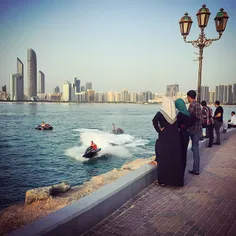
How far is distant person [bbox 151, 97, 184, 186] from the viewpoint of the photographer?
4.47 m

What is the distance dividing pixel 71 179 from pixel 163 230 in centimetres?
1456

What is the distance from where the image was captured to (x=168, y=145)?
4.55m

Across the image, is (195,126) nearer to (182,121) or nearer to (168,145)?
(182,121)

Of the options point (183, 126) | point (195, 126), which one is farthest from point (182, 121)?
point (195, 126)

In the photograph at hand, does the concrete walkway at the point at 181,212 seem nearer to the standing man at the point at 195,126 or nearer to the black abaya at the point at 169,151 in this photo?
the black abaya at the point at 169,151

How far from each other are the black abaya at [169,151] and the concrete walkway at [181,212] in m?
0.29

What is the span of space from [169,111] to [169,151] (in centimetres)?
78

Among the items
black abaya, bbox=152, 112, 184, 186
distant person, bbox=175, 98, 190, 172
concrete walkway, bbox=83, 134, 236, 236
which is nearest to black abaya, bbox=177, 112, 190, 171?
distant person, bbox=175, 98, 190, 172

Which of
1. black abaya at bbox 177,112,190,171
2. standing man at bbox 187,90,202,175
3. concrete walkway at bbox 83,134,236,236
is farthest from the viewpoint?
standing man at bbox 187,90,202,175

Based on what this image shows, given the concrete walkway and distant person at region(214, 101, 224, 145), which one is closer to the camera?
the concrete walkway

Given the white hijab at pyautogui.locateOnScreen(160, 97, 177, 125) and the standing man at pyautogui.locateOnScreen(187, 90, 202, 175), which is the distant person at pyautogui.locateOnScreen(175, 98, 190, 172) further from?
the standing man at pyautogui.locateOnScreen(187, 90, 202, 175)

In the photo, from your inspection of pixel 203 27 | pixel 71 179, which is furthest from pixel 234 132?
pixel 71 179

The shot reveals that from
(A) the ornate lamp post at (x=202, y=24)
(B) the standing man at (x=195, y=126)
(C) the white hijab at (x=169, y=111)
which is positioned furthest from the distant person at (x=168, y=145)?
(A) the ornate lamp post at (x=202, y=24)

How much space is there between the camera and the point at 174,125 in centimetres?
450
